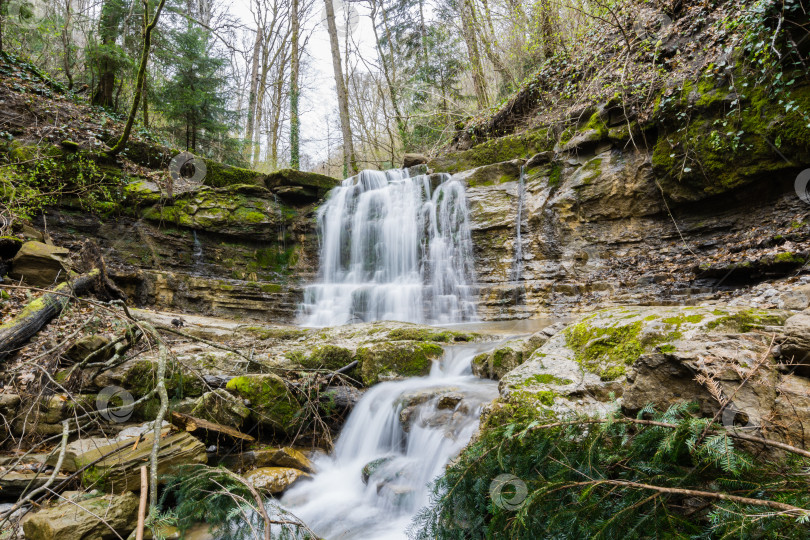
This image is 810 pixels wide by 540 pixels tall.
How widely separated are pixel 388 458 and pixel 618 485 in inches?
111

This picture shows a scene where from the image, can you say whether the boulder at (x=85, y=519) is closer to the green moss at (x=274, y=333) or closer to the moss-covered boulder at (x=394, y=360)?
the moss-covered boulder at (x=394, y=360)

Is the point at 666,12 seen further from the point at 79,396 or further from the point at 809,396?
the point at 79,396

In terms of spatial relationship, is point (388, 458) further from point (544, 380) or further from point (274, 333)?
point (274, 333)

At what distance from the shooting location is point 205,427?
372 centimetres

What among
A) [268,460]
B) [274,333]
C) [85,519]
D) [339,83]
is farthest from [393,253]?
[339,83]

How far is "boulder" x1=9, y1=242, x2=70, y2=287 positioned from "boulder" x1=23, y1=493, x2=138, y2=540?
481 cm

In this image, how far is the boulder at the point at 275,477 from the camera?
3447 millimetres

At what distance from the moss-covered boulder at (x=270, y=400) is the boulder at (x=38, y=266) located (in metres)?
4.06

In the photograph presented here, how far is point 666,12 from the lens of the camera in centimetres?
830

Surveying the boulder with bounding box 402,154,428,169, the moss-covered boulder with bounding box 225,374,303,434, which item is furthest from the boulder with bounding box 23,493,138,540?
the boulder with bounding box 402,154,428,169

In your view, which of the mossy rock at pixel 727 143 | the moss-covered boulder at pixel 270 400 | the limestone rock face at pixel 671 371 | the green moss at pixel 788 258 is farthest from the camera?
the mossy rock at pixel 727 143

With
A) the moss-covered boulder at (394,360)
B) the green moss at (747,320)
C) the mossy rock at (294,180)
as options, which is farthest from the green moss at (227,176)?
the green moss at (747,320)

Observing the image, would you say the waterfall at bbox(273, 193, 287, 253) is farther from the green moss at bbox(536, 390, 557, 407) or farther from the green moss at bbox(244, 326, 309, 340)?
the green moss at bbox(536, 390, 557, 407)

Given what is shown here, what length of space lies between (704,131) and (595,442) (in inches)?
304
